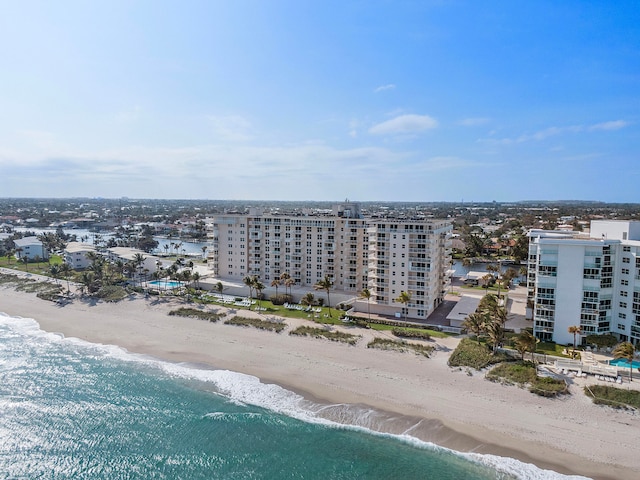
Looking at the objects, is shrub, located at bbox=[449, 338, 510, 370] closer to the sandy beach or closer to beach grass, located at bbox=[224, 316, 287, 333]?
the sandy beach

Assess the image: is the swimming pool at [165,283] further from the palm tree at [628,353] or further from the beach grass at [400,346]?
the palm tree at [628,353]

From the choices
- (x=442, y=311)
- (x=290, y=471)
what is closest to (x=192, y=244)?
(x=442, y=311)

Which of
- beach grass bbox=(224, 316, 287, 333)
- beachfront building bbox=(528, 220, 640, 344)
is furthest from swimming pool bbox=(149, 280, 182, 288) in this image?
beachfront building bbox=(528, 220, 640, 344)

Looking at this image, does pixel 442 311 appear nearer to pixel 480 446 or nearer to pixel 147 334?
pixel 480 446

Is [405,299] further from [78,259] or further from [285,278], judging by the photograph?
[78,259]

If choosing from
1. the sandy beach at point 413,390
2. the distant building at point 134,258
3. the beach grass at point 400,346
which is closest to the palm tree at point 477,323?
the sandy beach at point 413,390

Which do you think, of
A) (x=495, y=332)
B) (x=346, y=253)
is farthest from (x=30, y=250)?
(x=495, y=332)
